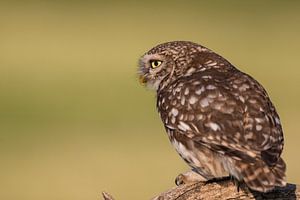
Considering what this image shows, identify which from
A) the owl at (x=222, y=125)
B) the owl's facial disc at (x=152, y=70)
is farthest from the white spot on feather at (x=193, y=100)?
the owl's facial disc at (x=152, y=70)

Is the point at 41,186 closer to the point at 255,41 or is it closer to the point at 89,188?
the point at 89,188

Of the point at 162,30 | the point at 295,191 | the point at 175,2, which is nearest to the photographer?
the point at 295,191

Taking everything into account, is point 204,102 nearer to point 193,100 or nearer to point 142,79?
point 193,100

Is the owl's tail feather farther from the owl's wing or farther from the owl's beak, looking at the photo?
the owl's beak

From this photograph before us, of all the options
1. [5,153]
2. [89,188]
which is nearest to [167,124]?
[89,188]

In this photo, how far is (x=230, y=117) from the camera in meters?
7.46

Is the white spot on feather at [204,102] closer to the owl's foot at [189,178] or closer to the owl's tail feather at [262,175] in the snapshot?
the owl's foot at [189,178]

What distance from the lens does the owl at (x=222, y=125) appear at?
279 inches

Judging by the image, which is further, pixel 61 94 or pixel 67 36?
pixel 67 36

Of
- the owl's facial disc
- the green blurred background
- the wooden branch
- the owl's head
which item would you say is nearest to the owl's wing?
the wooden branch

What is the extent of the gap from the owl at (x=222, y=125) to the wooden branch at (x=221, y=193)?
0.34ft

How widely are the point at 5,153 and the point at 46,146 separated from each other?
0.70 metres

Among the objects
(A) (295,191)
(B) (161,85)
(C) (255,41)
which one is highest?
(B) (161,85)

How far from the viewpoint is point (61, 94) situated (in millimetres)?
21797
